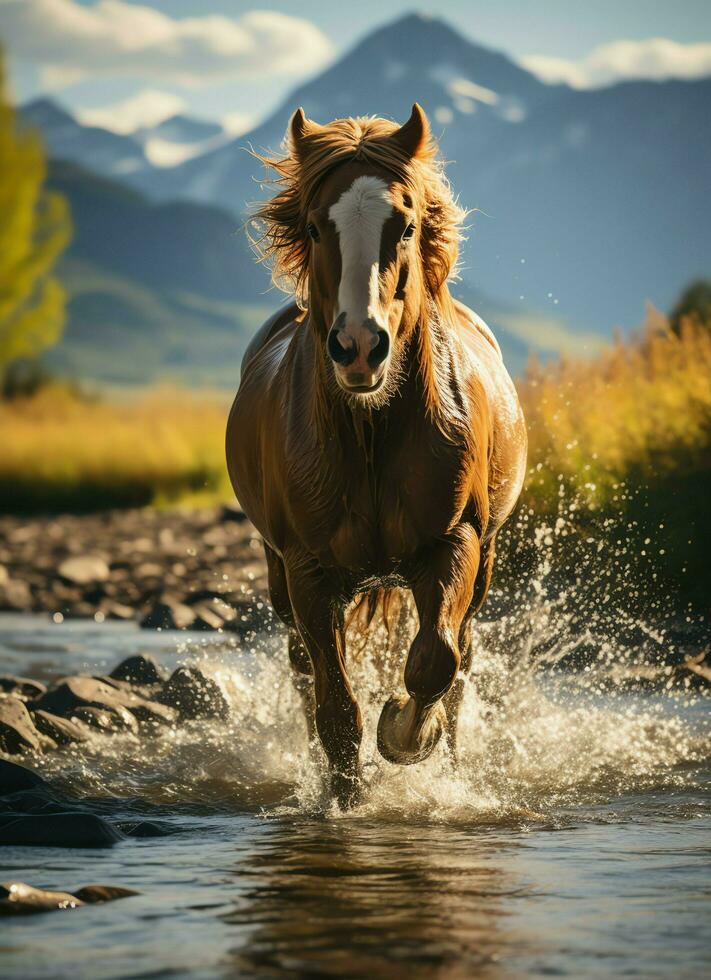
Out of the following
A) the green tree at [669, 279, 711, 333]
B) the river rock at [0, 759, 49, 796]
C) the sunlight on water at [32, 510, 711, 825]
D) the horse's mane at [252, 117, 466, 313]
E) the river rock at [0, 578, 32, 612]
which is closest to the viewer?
the horse's mane at [252, 117, 466, 313]

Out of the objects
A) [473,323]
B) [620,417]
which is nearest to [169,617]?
[620,417]

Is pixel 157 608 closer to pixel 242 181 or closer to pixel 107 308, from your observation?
pixel 107 308

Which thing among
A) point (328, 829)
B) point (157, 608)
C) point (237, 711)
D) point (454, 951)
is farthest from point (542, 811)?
point (157, 608)

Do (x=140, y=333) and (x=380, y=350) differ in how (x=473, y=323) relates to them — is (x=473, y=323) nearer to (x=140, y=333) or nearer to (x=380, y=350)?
(x=380, y=350)

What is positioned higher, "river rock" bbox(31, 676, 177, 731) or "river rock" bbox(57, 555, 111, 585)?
"river rock" bbox(57, 555, 111, 585)

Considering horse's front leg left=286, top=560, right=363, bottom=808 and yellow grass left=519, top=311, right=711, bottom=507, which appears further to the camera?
yellow grass left=519, top=311, right=711, bottom=507

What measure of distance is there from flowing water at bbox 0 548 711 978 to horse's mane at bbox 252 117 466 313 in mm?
2008

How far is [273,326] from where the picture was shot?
7434mm

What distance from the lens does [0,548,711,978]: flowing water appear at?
3594 mm

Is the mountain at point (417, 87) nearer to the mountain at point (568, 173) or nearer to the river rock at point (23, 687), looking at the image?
the mountain at point (568, 173)

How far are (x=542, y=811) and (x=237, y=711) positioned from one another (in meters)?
2.66

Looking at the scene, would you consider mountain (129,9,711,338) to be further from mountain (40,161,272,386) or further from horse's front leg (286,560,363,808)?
horse's front leg (286,560,363,808)

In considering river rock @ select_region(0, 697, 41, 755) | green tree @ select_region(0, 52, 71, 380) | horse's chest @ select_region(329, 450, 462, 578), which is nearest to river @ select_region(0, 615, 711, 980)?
river rock @ select_region(0, 697, 41, 755)

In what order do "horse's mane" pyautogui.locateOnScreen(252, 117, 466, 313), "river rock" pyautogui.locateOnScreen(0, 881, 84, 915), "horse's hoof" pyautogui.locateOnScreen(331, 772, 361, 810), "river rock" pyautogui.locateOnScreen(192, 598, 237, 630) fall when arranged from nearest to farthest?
"river rock" pyautogui.locateOnScreen(0, 881, 84, 915), "horse's mane" pyautogui.locateOnScreen(252, 117, 466, 313), "horse's hoof" pyautogui.locateOnScreen(331, 772, 361, 810), "river rock" pyautogui.locateOnScreen(192, 598, 237, 630)
